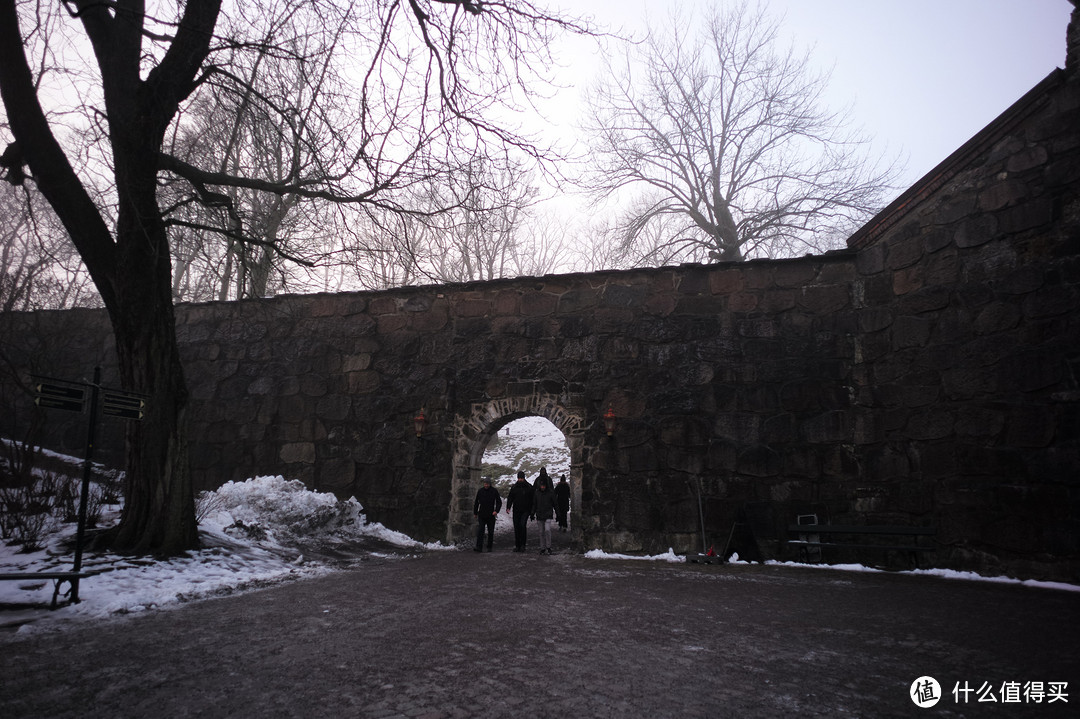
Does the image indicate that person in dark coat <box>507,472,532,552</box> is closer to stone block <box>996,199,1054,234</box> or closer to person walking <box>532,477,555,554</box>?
person walking <box>532,477,555,554</box>

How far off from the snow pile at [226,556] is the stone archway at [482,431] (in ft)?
2.07

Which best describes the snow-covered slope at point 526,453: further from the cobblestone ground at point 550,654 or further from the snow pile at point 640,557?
the cobblestone ground at point 550,654

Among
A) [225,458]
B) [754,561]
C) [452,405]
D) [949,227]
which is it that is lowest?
[754,561]

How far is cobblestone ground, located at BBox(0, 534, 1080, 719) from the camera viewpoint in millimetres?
2854

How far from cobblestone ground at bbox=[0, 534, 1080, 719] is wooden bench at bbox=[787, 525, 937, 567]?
159 centimetres

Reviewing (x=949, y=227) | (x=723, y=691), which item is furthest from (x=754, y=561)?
(x=723, y=691)

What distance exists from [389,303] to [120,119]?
5.19 metres

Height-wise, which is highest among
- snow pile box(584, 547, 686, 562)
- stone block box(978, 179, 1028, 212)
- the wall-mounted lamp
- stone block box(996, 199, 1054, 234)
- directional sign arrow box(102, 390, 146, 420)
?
stone block box(978, 179, 1028, 212)

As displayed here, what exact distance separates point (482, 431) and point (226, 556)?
443 centimetres

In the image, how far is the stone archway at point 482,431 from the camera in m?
9.80

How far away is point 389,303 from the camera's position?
11.0 m

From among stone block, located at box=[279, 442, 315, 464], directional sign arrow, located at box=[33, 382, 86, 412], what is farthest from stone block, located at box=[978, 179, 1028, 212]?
stone block, located at box=[279, 442, 315, 464]

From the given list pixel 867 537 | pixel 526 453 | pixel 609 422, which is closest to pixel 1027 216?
pixel 867 537

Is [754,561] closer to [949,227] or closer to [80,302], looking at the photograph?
[949,227]
